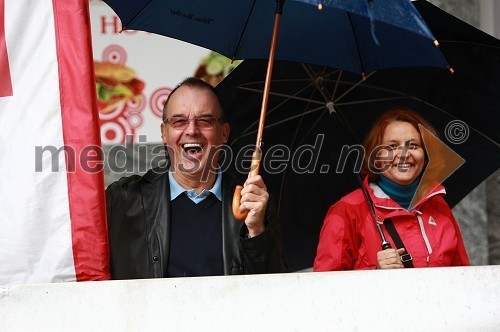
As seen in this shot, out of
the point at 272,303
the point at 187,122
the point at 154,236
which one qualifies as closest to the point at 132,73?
the point at 187,122

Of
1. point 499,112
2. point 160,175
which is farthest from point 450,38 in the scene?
point 160,175

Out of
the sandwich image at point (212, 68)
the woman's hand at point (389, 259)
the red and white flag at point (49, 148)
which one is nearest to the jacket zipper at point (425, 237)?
the woman's hand at point (389, 259)

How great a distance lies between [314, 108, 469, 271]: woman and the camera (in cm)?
343

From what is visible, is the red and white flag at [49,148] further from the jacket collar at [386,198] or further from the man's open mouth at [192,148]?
the jacket collar at [386,198]

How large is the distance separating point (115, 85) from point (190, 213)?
142 cm

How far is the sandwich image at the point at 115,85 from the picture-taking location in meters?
4.46

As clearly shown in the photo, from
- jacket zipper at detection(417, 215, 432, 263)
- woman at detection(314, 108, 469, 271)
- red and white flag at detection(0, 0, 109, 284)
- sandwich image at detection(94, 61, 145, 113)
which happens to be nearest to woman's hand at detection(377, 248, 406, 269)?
woman at detection(314, 108, 469, 271)

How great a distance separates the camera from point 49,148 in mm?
2680

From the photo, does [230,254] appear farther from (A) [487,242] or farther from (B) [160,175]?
(A) [487,242]

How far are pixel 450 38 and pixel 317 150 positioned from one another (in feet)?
2.45

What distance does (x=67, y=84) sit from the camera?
8.84 feet

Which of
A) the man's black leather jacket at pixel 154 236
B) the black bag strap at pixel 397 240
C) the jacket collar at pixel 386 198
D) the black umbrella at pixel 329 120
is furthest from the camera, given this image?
the black umbrella at pixel 329 120

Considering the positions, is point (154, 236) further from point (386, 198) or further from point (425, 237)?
point (425, 237)

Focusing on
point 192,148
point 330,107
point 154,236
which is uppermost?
point 330,107
